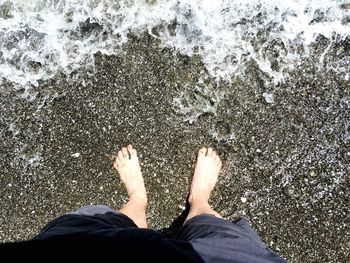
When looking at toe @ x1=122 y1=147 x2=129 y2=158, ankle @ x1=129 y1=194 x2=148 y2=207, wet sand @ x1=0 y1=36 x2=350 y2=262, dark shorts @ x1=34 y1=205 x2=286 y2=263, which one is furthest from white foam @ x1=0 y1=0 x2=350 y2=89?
dark shorts @ x1=34 y1=205 x2=286 y2=263

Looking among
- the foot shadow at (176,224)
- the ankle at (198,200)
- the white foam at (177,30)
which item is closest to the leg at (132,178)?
the foot shadow at (176,224)

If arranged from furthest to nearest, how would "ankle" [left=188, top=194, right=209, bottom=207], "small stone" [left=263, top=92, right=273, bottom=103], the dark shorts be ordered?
1. "small stone" [left=263, top=92, right=273, bottom=103]
2. "ankle" [left=188, top=194, right=209, bottom=207]
3. the dark shorts

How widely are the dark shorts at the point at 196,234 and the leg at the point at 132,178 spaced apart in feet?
1.43

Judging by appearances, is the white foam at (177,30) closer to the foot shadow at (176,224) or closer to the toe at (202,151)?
the toe at (202,151)

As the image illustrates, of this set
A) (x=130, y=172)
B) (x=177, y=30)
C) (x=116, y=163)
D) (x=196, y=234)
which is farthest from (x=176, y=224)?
(x=177, y=30)

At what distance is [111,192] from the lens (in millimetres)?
3504

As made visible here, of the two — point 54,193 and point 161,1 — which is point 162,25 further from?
point 54,193

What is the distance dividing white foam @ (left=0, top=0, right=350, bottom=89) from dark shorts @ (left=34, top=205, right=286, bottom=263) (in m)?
1.21

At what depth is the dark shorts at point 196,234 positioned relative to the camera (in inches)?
86.4

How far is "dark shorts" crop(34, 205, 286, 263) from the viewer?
2194 mm

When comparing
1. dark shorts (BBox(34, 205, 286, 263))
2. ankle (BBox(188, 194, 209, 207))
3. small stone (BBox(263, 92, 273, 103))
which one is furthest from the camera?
small stone (BBox(263, 92, 273, 103))

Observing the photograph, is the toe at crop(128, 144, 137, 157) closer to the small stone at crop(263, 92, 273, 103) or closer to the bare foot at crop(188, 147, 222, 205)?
the bare foot at crop(188, 147, 222, 205)

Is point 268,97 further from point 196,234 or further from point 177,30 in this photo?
point 196,234

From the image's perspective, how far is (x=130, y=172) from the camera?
3447 millimetres
